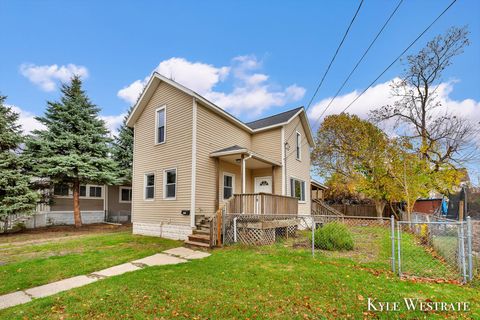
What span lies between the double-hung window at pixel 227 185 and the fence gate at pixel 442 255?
7.17 metres

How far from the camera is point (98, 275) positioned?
5.59 meters

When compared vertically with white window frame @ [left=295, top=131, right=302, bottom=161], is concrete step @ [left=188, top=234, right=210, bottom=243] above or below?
below

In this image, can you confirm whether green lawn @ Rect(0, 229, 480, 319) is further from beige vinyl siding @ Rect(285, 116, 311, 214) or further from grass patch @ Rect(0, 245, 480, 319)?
beige vinyl siding @ Rect(285, 116, 311, 214)

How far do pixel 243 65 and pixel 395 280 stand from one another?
14.8 m

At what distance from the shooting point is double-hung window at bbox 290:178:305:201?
14.4 meters

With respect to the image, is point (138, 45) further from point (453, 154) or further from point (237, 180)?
point (453, 154)

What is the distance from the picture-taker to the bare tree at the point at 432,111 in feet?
58.2

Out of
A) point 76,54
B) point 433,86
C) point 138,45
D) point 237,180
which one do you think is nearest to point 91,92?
point 76,54

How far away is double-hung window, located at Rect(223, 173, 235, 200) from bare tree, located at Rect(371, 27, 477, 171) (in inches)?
562

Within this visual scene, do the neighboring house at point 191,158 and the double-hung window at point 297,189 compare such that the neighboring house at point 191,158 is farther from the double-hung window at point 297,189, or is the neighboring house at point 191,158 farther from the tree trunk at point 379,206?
the tree trunk at point 379,206

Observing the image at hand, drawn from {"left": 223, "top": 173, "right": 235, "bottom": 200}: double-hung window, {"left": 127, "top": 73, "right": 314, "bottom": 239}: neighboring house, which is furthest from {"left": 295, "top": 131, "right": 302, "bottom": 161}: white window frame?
{"left": 223, "top": 173, "right": 235, "bottom": 200}: double-hung window

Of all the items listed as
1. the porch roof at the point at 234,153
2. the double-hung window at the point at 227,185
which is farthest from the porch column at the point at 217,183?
the double-hung window at the point at 227,185

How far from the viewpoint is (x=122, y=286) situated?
15.4 feet

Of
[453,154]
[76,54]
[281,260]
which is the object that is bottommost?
[281,260]
